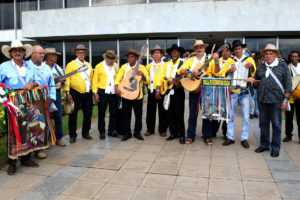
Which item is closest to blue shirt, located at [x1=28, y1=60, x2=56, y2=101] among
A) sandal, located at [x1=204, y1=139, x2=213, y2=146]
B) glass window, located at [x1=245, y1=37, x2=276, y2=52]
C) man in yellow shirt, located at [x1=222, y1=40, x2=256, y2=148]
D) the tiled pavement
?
the tiled pavement

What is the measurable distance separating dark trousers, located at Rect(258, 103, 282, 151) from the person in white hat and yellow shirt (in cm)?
422

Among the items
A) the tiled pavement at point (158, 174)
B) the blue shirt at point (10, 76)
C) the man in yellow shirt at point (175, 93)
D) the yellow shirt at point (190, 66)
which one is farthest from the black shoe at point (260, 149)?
the blue shirt at point (10, 76)

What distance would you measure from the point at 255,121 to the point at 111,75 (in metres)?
4.78

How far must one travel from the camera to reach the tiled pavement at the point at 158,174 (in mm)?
3664

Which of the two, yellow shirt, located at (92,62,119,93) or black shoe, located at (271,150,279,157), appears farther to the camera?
yellow shirt, located at (92,62,119,93)

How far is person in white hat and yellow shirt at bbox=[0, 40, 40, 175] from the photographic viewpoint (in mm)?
4465

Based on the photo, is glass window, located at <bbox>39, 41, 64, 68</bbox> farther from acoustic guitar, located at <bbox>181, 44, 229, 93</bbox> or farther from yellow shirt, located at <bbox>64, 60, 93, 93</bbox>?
acoustic guitar, located at <bbox>181, 44, 229, 93</bbox>

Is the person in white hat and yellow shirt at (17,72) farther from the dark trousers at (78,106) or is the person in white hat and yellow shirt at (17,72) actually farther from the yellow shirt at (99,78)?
the yellow shirt at (99,78)

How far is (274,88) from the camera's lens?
5.07m

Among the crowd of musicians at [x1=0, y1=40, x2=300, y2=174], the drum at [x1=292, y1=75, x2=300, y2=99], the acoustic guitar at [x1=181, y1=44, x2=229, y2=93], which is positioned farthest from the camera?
the drum at [x1=292, y1=75, x2=300, y2=99]

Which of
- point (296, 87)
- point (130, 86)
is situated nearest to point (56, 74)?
point (130, 86)

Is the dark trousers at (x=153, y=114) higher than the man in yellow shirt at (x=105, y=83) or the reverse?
the reverse

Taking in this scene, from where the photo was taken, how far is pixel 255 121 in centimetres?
845

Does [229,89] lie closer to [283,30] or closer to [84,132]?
[84,132]
